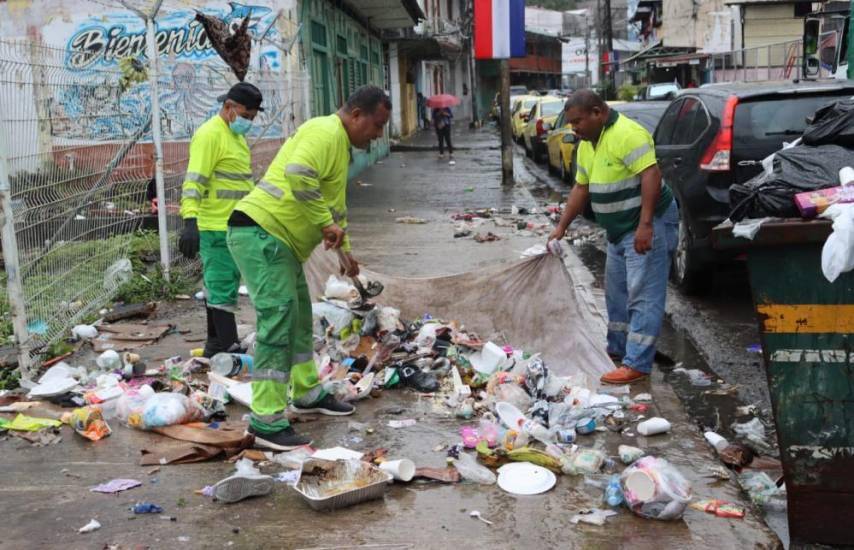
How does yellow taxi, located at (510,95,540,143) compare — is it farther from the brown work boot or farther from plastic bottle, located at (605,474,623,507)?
plastic bottle, located at (605,474,623,507)

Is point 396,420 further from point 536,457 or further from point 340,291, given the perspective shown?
point 340,291

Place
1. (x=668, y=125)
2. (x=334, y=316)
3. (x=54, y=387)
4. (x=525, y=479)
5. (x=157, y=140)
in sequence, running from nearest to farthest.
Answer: (x=525, y=479) < (x=54, y=387) < (x=334, y=316) < (x=157, y=140) < (x=668, y=125)

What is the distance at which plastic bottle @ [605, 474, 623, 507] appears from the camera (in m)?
3.66

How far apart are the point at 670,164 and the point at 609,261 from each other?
251 centimetres

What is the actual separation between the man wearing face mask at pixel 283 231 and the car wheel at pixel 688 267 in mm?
3963

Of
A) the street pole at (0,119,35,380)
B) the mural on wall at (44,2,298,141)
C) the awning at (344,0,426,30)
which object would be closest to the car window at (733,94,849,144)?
the mural on wall at (44,2,298,141)

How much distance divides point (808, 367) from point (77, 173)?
17.3ft

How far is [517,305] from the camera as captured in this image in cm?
608

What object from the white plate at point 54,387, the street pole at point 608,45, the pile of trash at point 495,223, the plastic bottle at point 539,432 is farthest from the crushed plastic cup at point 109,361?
the street pole at point 608,45

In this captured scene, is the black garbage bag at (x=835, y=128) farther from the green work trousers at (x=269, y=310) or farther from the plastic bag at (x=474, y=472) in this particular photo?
the green work trousers at (x=269, y=310)

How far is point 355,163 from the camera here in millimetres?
20812

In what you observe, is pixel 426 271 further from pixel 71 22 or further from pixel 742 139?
pixel 71 22

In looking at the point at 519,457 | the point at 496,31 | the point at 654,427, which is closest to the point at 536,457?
the point at 519,457

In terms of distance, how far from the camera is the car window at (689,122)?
7492 millimetres
